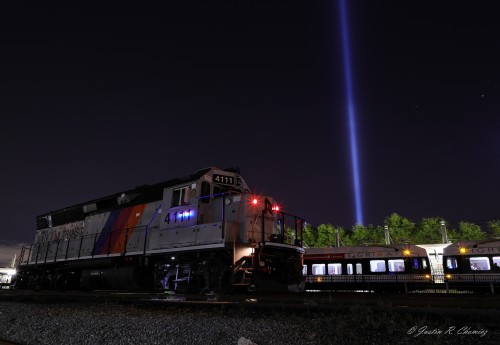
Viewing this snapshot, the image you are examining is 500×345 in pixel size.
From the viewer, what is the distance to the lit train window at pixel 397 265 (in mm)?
25969

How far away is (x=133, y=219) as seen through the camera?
51.4ft

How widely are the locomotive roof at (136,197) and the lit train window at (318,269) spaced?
17.1 metres

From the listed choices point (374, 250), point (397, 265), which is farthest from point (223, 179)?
point (397, 265)

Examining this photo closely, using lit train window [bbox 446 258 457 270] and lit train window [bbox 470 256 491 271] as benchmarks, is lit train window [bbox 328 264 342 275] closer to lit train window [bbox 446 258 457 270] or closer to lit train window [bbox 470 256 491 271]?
lit train window [bbox 446 258 457 270]

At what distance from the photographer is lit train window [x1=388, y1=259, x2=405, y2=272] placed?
25969 millimetres

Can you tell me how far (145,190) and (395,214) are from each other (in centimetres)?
5589

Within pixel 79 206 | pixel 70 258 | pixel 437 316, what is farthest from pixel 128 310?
pixel 79 206

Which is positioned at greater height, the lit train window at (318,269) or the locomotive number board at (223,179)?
the locomotive number board at (223,179)

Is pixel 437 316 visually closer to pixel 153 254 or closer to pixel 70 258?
pixel 153 254

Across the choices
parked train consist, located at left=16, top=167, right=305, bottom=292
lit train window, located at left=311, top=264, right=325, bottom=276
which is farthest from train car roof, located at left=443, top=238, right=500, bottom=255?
parked train consist, located at left=16, top=167, right=305, bottom=292

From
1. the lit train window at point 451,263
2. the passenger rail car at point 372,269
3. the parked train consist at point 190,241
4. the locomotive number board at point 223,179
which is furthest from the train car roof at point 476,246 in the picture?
the locomotive number board at point 223,179

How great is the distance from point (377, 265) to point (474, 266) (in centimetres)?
599

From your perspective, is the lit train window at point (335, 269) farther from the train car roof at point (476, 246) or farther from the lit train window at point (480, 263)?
the lit train window at point (480, 263)

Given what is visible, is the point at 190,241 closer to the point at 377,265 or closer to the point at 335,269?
the point at 335,269
